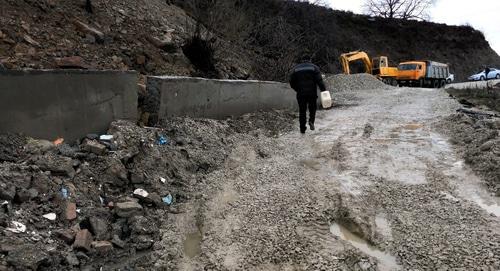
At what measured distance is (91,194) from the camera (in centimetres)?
462

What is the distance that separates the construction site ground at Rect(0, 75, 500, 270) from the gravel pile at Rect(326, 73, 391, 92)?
1316 cm

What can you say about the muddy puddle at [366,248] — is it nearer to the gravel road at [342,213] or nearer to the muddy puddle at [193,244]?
the gravel road at [342,213]

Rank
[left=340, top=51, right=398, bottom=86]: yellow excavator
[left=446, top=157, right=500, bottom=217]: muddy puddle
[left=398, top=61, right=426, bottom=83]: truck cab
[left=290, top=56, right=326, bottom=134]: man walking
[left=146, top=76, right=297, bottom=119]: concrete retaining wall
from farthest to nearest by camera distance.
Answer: [left=398, top=61, right=426, bottom=83]: truck cab < [left=340, top=51, right=398, bottom=86]: yellow excavator < [left=290, top=56, right=326, bottom=134]: man walking < [left=146, top=76, right=297, bottom=119]: concrete retaining wall < [left=446, top=157, right=500, bottom=217]: muddy puddle

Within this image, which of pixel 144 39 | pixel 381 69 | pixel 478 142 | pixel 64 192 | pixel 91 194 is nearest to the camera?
pixel 64 192

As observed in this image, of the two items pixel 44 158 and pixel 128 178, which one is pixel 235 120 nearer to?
pixel 128 178

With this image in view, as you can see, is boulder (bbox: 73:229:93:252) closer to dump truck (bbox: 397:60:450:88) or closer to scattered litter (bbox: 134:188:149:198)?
scattered litter (bbox: 134:188:149:198)

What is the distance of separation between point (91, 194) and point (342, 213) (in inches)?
102

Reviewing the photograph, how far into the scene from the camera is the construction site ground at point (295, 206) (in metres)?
3.94

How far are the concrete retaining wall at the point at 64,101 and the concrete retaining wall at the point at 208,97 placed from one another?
602mm

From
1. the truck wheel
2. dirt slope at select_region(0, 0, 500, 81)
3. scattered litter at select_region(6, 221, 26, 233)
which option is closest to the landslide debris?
scattered litter at select_region(6, 221, 26, 233)

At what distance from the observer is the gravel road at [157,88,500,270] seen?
3.98 m

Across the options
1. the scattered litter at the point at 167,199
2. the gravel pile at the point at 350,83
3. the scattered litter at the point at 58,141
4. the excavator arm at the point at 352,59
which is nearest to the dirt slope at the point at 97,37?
the scattered litter at the point at 58,141

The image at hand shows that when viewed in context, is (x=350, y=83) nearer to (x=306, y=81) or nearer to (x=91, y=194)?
(x=306, y=81)

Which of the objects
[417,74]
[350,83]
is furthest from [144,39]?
[417,74]
